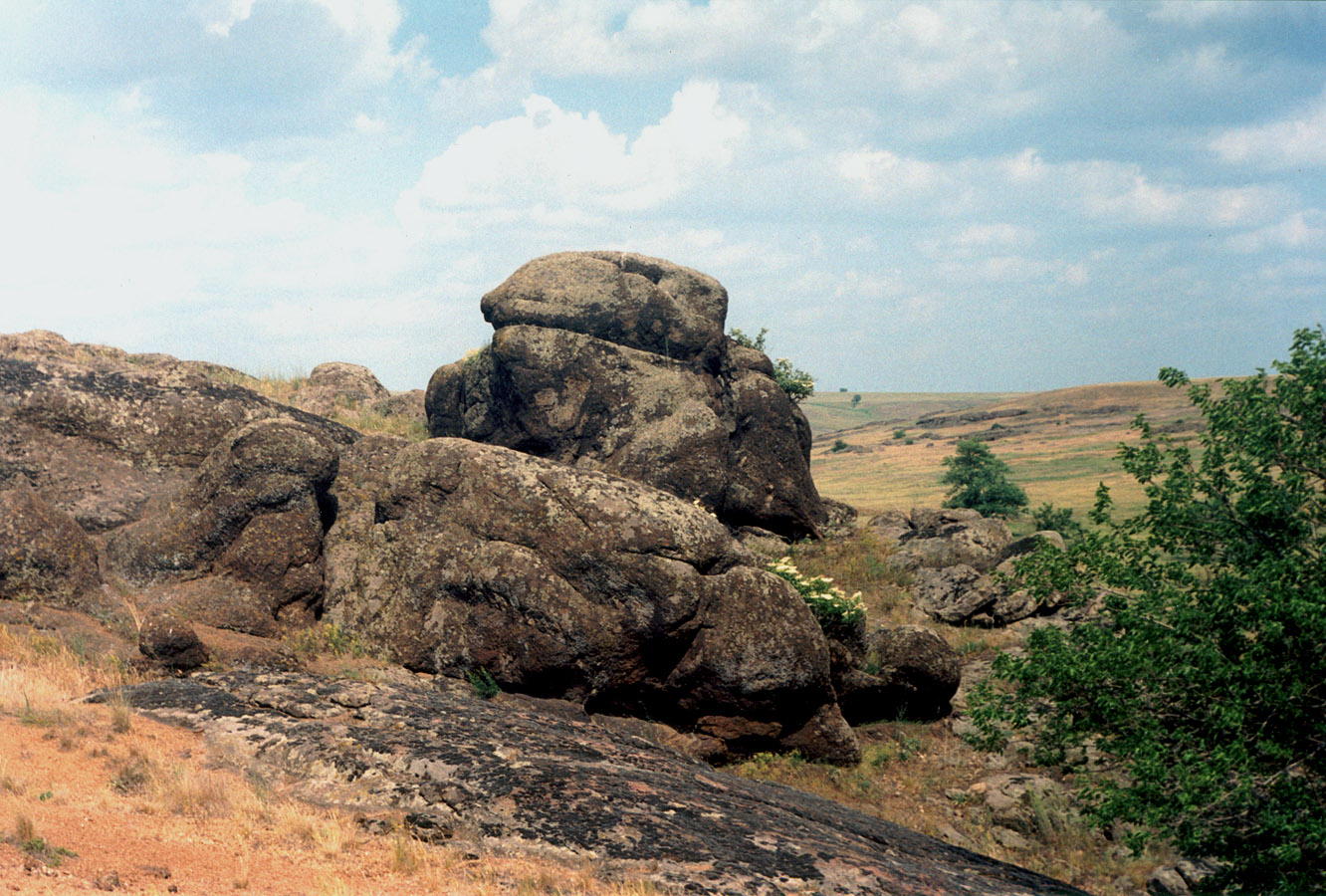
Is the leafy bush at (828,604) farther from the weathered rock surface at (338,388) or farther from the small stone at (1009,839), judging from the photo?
the weathered rock surface at (338,388)

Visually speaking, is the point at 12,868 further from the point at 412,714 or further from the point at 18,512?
the point at 18,512

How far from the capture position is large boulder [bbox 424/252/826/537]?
2680cm

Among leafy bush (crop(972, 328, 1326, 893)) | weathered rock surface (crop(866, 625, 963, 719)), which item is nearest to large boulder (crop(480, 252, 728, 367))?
weathered rock surface (crop(866, 625, 963, 719))

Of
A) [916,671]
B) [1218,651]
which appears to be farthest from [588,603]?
[1218,651]

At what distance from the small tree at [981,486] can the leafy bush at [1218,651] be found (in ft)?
118

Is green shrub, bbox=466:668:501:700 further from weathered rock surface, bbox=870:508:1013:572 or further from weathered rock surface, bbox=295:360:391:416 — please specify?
weathered rock surface, bbox=295:360:391:416

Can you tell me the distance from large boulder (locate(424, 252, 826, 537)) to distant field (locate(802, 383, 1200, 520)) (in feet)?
119

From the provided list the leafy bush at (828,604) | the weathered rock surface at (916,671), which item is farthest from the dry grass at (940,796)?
the leafy bush at (828,604)

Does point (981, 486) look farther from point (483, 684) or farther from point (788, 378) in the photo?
point (483, 684)

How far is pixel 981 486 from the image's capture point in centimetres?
4853

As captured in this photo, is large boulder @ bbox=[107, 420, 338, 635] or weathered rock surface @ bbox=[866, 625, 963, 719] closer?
large boulder @ bbox=[107, 420, 338, 635]

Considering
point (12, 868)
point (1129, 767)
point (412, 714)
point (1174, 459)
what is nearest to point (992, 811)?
point (1129, 767)

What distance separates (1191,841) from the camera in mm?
10250

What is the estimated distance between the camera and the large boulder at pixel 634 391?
87.9 ft
